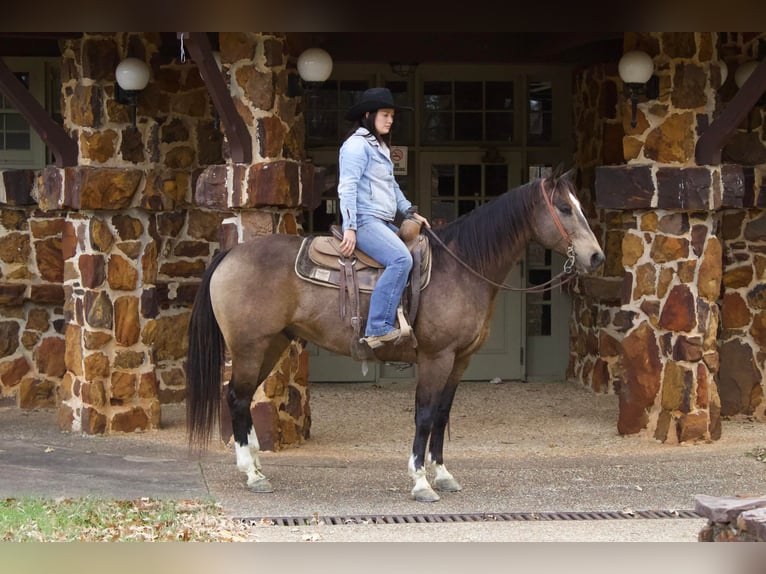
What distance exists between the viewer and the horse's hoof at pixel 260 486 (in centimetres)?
652

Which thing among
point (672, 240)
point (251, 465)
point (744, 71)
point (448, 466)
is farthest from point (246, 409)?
point (744, 71)

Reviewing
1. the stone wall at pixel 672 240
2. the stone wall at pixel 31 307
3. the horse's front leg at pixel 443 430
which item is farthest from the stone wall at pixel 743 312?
the stone wall at pixel 31 307

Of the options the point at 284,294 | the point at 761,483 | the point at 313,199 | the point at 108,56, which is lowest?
the point at 761,483

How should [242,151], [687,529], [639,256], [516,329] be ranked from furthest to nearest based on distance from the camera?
1. [516,329]
2. [639,256]
3. [242,151]
4. [687,529]

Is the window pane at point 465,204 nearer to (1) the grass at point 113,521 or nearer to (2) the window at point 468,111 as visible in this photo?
(2) the window at point 468,111

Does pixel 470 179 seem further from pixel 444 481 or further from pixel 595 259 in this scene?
pixel 444 481

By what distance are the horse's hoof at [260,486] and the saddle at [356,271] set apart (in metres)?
0.94

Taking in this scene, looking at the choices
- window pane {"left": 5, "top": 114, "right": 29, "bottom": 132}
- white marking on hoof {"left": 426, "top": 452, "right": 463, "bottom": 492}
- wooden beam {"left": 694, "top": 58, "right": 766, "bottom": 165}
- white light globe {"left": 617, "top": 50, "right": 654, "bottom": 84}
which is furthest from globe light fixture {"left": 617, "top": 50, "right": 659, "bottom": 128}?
window pane {"left": 5, "top": 114, "right": 29, "bottom": 132}

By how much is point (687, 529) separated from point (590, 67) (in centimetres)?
537

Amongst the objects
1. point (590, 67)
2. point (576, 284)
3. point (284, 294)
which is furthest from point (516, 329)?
point (284, 294)

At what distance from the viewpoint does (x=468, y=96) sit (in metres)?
10.4

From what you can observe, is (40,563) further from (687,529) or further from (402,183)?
(402,183)

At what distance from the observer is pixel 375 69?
10180 mm

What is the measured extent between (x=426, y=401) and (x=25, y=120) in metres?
5.08
